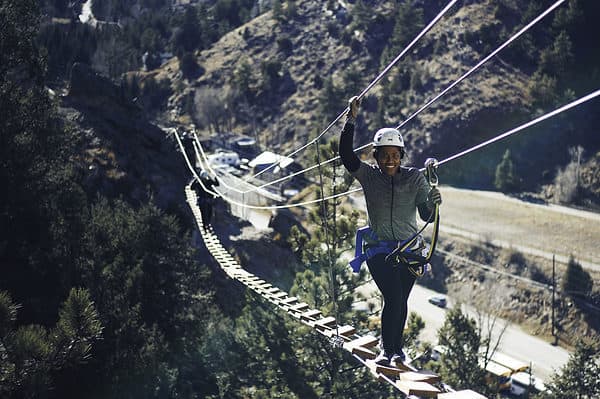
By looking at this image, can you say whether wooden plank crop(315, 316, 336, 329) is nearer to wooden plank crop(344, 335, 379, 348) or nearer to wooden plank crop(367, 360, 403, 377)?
wooden plank crop(344, 335, 379, 348)

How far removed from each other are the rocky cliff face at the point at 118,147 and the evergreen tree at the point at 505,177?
31.0m

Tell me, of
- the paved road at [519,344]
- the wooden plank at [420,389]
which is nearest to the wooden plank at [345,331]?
the wooden plank at [420,389]

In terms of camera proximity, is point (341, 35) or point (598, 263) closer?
point (598, 263)

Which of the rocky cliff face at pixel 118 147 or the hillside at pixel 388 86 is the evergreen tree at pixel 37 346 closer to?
the rocky cliff face at pixel 118 147

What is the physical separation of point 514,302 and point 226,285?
21725 mm

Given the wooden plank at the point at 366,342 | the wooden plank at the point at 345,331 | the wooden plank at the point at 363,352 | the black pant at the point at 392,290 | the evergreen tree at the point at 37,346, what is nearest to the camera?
the black pant at the point at 392,290

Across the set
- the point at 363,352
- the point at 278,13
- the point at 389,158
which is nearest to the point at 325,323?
the point at 363,352

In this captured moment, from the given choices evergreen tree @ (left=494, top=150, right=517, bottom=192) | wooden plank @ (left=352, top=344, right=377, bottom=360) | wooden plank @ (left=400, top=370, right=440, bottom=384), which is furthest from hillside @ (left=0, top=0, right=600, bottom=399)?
wooden plank @ (left=400, top=370, right=440, bottom=384)

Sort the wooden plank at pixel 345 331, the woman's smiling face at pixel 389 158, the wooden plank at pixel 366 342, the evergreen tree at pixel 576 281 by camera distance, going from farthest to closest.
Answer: the evergreen tree at pixel 576 281, the wooden plank at pixel 345 331, the wooden plank at pixel 366 342, the woman's smiling face at pixel 389 158

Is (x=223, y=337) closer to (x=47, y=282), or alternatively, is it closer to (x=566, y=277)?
(x=47, y=282)

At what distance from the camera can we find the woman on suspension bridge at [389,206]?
20.2 feet

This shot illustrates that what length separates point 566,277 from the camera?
123 ft

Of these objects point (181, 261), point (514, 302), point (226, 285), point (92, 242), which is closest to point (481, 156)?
point (514, 302)

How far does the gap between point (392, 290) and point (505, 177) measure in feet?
159
